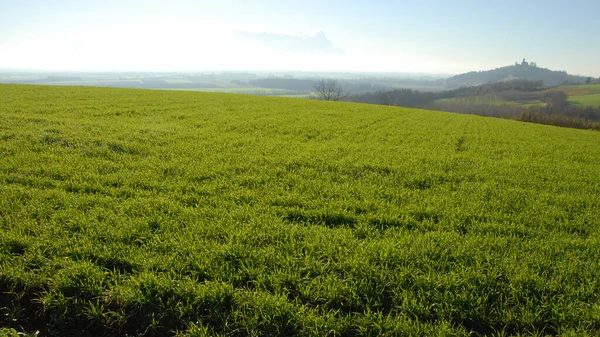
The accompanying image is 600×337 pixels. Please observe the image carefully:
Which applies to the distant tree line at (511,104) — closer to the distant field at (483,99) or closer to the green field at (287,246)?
the distant field at (483,99)

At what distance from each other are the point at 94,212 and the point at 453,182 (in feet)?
22.8

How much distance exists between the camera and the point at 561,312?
119 inches

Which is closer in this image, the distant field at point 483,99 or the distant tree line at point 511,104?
the distant tree line at point 511,104

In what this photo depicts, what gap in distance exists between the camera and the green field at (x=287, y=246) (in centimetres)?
293

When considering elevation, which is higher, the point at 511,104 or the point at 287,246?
the point at 511,104

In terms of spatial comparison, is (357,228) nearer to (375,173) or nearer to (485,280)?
(485,280)

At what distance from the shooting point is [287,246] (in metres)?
4.00

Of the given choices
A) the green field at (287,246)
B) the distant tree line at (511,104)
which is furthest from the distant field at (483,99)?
Result: the green field at (287,246)

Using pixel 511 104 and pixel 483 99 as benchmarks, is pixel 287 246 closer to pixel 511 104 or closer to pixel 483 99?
pixel 511 104

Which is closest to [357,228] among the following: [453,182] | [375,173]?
[375,173]

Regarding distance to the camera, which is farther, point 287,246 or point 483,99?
point 483,99

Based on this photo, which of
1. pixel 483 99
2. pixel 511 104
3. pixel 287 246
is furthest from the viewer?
pixel 483 99

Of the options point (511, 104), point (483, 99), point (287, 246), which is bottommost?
point (287, 246)

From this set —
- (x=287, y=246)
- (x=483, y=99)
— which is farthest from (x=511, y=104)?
(x=287, y=246)
